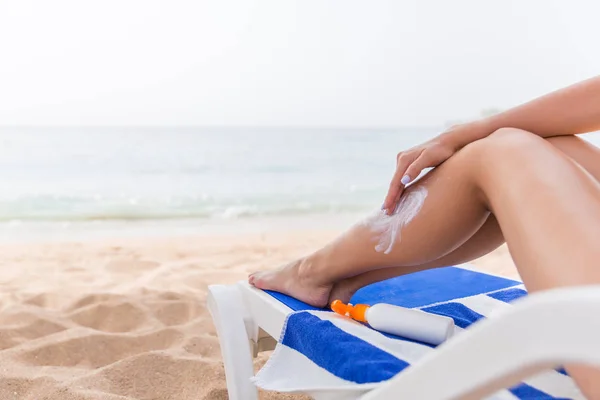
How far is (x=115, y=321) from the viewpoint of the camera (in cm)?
223

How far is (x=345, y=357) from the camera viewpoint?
3.32ft

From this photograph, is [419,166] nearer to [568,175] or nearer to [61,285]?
[568,175]

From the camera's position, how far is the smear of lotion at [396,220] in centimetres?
122

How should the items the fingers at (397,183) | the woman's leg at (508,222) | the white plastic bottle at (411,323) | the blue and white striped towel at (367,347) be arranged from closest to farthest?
the woman's leg at (508,222) < the blue and white striped towel at (367,347) < the white plastic bottle at (411,323) < the fingers at (397,183)

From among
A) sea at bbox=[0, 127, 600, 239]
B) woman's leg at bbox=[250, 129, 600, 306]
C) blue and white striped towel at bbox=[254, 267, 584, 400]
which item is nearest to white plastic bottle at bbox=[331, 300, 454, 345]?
blue and white striped towel at bbox=[254, 267, 584, 400]

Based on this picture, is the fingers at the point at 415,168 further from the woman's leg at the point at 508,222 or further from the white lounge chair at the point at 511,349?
the white lounge chair at the point at 511,349

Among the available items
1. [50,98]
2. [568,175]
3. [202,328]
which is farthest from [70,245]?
[50,98]

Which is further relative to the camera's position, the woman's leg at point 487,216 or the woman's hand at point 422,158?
the woman's hand at point 422,158

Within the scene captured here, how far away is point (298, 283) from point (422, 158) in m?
0.43

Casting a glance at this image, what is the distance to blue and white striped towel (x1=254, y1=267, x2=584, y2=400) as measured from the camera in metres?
0.93

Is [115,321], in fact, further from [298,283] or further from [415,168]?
[415,168]

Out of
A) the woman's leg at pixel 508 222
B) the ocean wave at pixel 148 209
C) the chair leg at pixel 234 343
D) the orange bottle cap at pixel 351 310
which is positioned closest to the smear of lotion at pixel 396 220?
the woman's leg at pixel 508 222

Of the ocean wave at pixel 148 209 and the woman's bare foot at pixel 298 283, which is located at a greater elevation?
the woman's bare foot at pixel 298 283

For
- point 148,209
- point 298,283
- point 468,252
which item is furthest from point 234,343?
point 148,209
